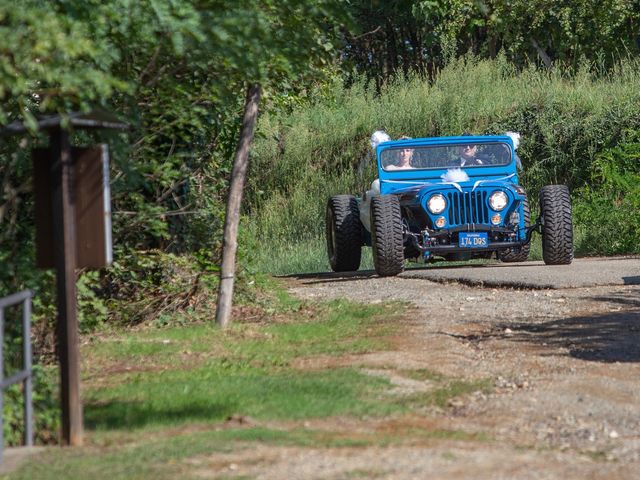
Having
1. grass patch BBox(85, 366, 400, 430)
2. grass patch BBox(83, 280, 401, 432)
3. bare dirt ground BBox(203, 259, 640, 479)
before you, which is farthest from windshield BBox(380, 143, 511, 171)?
grass patch BBox(85, 366, 400, 430)

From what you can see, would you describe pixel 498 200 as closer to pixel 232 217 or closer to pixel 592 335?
pixel 232 217

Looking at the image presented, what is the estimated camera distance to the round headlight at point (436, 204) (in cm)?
1673

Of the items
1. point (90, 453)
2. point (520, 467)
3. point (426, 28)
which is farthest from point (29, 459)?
point (426, 28)

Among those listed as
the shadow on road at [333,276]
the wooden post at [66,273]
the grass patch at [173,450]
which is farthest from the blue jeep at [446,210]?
the wooden post at [66,273]

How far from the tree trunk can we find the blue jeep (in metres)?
4.71

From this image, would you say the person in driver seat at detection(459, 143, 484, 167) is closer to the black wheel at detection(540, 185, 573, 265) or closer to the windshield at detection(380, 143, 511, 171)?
the windshield at detection(380, 143, 511, 171)

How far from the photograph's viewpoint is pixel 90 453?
642 centimetres

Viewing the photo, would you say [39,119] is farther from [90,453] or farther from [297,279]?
[297,279]

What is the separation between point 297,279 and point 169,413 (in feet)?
34.6

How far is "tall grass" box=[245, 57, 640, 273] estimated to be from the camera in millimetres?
23922

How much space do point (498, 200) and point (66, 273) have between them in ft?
35.6

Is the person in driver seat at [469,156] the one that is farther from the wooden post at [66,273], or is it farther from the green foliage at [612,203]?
the wooden post at [66,273]

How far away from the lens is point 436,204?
16.8m

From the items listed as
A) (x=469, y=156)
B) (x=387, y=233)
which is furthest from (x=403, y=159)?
(x=387, y=233)
